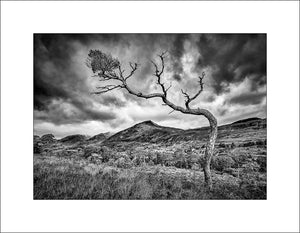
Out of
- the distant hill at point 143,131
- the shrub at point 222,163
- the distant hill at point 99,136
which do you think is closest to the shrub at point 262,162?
the shrub at point 222,163

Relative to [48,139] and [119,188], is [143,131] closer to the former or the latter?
[48,139]

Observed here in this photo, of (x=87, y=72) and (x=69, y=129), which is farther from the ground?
(x=87, y=72)

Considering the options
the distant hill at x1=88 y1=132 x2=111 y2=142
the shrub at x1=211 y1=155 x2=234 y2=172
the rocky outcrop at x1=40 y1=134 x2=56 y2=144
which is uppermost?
the rocky outcrop at x1=40 y1=134 x2=56 y2=144

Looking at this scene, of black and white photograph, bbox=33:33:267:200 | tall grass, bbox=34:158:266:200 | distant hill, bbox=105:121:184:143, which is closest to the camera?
tall grass, bbox=34:158:266:200

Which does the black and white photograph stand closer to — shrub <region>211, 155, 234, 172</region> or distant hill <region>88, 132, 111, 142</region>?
shrub <region>211, 155, 234, 172</region>

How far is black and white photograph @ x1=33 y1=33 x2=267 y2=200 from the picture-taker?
4.56 meters

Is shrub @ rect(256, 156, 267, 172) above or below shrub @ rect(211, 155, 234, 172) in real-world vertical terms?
above

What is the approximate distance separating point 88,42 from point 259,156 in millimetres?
7355

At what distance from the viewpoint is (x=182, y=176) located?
5629mm

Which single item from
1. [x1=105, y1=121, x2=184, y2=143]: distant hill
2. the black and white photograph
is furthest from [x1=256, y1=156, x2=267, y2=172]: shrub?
[x1=105, y1=121, x2=184, y2=143]: distant hill

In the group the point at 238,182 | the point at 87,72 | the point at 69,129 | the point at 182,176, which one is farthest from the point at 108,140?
the point at 238,182

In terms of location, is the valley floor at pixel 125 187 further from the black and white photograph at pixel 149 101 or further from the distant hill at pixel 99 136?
the distant hill at pixel 99 136

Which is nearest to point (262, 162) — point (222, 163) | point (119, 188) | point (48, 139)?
point (222, 163)
